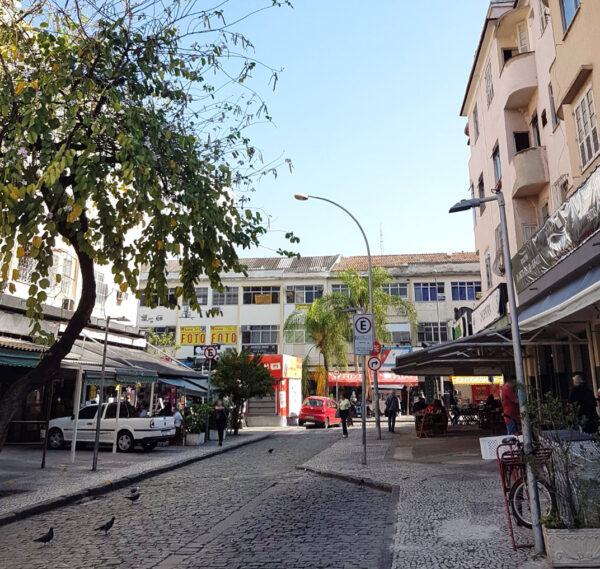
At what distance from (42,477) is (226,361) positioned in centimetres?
1664

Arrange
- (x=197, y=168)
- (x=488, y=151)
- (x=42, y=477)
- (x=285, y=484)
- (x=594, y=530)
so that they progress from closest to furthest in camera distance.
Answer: (x=594, y=530)
(x=197, y=168)
(x=285, y=484)
(x=42, y=477)
(x=488, y=151)

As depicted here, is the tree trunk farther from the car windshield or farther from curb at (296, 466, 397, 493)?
the car windshield

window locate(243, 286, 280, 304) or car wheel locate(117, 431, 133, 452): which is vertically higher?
window locate(243, 286, 280, 304)

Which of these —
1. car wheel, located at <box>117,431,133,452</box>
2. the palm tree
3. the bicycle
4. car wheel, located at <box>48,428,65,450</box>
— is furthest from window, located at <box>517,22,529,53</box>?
the palm tree

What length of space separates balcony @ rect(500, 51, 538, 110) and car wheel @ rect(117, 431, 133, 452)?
16123 millimetres

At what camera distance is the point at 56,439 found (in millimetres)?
20375

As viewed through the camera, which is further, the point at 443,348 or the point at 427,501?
the point at 443,348

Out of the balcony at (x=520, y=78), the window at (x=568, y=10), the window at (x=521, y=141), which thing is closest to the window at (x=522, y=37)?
the balcony at (x=520, y=78)

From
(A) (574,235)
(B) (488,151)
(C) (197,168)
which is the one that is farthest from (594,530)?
(B) (488,151)

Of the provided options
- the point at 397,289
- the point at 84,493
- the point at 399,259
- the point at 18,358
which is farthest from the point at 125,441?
the point at 399,259

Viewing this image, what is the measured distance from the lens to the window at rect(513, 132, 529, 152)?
19125 millimetres

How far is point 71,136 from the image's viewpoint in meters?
7.90

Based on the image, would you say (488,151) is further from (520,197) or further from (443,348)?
(443,348)

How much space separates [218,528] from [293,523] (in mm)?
1004
